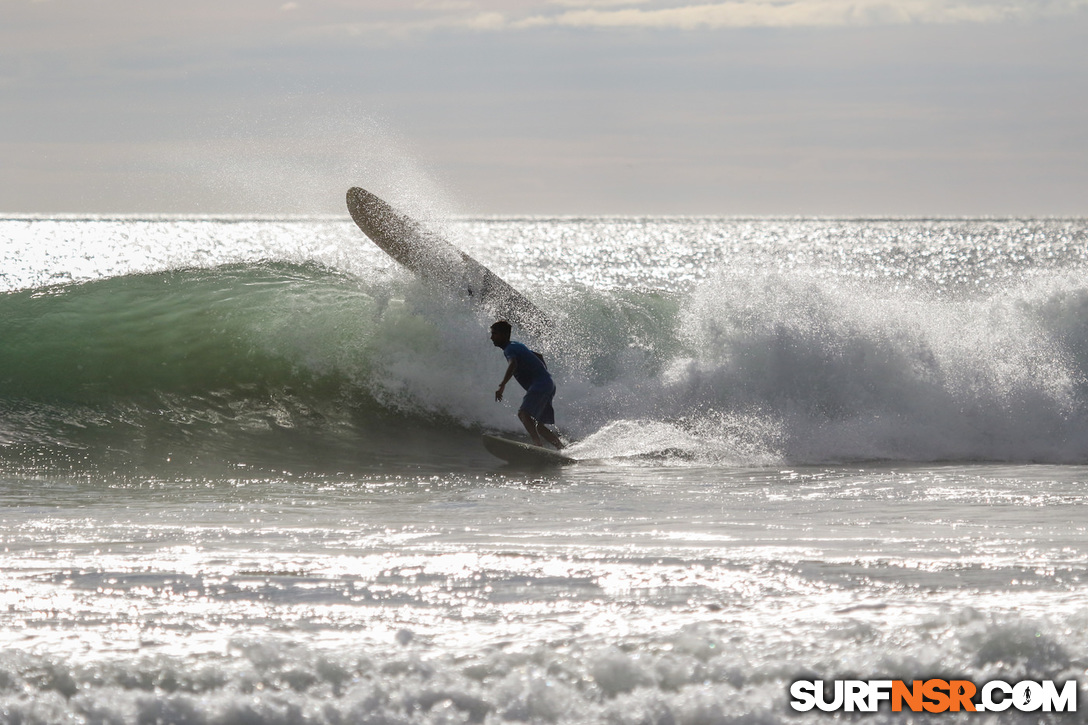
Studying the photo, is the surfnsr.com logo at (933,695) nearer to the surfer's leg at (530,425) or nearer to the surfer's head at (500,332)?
the surfer's leg at (530,425)

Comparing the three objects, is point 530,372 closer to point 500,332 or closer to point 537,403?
point 537,403

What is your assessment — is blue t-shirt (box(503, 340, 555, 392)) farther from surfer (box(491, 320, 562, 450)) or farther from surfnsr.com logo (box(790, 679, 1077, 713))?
surfnsr.com logo (box(790, 679, 1077, 713))

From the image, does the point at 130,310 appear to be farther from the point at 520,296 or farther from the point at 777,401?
the point at 777,401

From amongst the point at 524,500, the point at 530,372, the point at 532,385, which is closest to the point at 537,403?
the point at 532,385

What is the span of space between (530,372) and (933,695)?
734cm

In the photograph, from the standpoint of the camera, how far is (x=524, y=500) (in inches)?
324

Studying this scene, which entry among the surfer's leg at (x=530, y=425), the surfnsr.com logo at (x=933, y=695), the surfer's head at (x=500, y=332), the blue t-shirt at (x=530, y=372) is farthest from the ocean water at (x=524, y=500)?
the surfer's head at (x=500, y=332)

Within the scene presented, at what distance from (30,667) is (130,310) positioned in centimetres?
1214

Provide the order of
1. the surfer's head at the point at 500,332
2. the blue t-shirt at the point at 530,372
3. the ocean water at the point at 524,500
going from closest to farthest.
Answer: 1. the ocean water at the point at 524,500
2. the surfer's head at the point at 500,332
3. the blue t-shirt at the point at 530,372

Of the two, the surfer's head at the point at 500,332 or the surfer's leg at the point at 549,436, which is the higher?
the surfer's head at the point at 500,332

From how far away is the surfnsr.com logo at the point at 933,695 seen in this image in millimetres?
3814

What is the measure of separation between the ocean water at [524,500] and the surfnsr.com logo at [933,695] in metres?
0.05

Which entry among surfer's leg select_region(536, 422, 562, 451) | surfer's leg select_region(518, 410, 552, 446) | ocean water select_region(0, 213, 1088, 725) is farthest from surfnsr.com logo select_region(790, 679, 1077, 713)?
surfer's leg select_region(536, 422, 562, 451)

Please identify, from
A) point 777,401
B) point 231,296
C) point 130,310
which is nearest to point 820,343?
point 777,401
